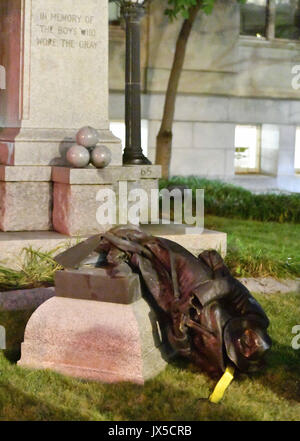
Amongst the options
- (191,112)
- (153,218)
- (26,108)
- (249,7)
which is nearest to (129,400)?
(26,108)

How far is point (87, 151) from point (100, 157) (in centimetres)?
14

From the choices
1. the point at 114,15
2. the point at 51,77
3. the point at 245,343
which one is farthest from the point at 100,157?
the point at 114,15

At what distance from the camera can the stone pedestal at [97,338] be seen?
18.0 feet

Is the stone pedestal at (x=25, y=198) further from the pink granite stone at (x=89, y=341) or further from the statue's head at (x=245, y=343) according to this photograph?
the statue's head at (x=245, y=343)

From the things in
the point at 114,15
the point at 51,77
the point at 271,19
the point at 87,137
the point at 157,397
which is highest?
the point at 271,19

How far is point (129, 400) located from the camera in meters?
5.18

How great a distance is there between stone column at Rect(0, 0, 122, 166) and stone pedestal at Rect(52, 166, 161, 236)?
524mm

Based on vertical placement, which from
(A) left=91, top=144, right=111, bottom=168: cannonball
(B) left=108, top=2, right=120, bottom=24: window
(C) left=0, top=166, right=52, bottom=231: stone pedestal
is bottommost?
(C) left=0, top=166, right=52, bottom=231: stone pedestal

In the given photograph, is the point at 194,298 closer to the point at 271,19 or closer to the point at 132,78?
the point at 132,78

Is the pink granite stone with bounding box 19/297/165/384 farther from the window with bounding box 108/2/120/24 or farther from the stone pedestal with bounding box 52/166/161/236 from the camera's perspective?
the window with bounding box 108/2/120/24

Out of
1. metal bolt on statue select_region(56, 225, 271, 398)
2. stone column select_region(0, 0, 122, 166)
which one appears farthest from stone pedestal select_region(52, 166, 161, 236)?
metal bolt on statue select_region(56, 225, 271, 398)

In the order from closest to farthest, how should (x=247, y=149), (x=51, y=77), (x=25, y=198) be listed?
(x=25, y=198) → (x=51, y=77) → (x=247, y=149)

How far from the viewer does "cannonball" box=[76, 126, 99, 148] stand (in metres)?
8.48

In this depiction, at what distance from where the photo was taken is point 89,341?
558 cm
